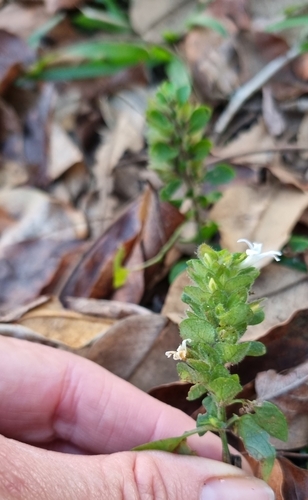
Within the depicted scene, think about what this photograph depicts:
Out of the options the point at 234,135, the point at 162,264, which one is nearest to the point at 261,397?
the point at 162,264

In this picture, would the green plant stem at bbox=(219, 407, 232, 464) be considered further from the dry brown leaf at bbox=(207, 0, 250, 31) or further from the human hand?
the dry brown leaf at bbox=(207, 0, 250, 31)

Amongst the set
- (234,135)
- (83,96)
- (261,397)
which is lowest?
(261,397)

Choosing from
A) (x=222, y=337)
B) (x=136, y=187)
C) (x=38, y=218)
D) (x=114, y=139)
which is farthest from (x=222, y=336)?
(x=114, y=139)

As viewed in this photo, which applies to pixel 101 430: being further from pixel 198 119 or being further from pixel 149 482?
pixel 198 119

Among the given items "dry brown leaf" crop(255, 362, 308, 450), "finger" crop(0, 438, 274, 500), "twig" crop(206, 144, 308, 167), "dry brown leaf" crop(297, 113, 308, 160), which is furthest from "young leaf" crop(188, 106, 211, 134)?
"finger" crop(0, 438, 274, 500)

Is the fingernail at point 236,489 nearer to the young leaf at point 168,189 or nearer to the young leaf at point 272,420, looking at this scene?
the young leaf at point 272,420

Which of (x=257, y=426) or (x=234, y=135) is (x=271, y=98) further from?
(x=257, y=426)
